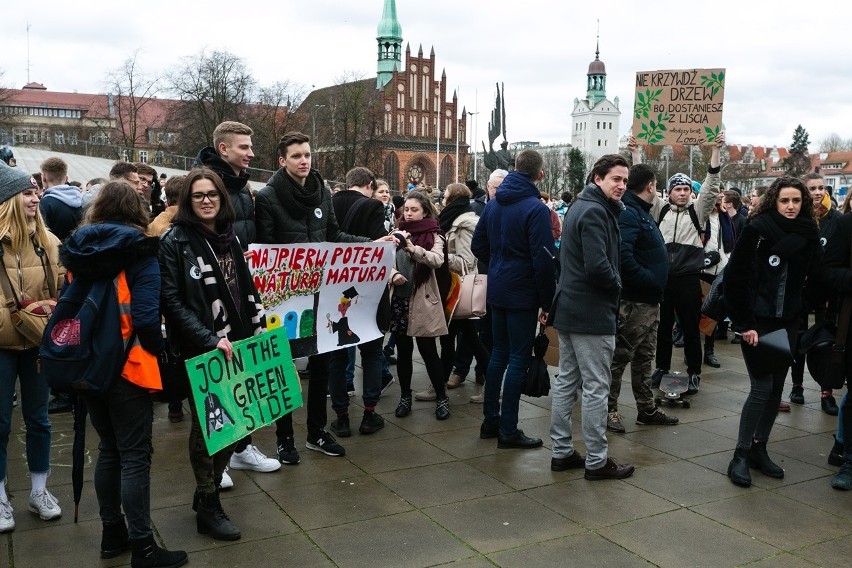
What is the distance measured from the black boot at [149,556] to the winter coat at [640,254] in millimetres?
3581

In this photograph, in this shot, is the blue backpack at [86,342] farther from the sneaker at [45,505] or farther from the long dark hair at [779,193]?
the long dark hair at [779,193]

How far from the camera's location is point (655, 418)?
20.9 ft

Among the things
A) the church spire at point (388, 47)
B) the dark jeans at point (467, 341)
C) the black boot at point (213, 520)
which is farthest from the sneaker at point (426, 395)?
the church spire at point (388, 47)

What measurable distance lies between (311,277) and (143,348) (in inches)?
77.6

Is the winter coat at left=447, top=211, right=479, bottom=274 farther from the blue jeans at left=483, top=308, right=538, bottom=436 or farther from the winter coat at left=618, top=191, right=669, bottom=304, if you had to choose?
the winter coat at left=618, top=191, right=669, bottom=304

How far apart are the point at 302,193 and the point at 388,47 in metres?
110

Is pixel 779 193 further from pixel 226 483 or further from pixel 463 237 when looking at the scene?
pixel 226 483

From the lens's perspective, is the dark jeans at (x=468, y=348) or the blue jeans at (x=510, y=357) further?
the dark jeans at (x=468, y=348)

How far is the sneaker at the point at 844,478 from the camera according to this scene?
16.3 ft

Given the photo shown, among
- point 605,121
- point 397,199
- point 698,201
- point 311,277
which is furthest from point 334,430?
point 605,121

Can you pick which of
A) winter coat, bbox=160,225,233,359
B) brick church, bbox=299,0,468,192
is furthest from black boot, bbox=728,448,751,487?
brick church, bbox=299,0,468,192

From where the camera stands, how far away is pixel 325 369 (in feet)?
18.4

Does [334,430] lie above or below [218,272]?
below

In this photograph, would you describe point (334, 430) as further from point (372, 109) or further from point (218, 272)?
point (372, 109)
